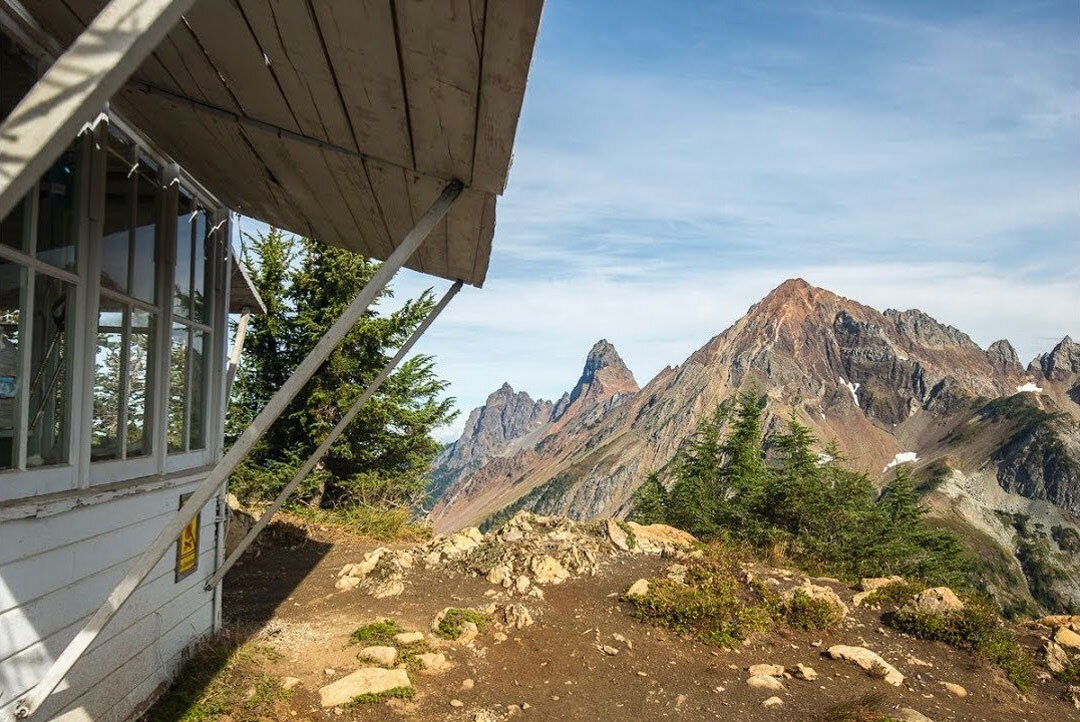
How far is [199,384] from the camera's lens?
5.65m

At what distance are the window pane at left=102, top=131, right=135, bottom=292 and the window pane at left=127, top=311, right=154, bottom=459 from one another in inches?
14.7

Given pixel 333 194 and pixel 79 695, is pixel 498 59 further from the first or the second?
pixel 79 695

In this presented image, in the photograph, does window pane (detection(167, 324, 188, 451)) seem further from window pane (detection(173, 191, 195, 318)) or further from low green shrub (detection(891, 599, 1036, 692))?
low green shrub (detection(891, 599, 1036, 692))

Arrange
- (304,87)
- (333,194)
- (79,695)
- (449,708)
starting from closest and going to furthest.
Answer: (304,87), (79,695), (333,194), (449,708)

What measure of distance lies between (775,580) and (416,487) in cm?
898

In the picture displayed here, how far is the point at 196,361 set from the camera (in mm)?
5539

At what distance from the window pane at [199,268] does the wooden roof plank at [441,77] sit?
2.90 metres

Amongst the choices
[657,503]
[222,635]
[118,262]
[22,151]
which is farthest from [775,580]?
[657,503]

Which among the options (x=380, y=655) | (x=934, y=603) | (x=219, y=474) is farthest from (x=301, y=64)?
(x=934, y=603)

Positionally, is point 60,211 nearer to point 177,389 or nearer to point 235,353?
point 177,389

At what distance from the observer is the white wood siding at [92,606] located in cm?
300

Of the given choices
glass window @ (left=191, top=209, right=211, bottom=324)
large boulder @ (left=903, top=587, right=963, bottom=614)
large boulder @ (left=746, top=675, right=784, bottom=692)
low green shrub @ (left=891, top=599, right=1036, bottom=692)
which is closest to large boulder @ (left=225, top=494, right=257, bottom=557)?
glass window @ (left=191, top=209, right=211, bottom=324)

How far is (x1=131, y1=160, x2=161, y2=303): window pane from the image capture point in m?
4.32

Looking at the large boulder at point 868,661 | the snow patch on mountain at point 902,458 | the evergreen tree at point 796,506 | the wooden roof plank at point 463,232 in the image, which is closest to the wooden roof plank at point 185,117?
the wooden roof plank at point 463,232
